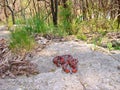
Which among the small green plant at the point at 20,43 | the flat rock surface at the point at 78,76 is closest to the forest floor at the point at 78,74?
the flat rock surface at the point at 78,76

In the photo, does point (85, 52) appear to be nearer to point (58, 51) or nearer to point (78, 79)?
point (58, 51)

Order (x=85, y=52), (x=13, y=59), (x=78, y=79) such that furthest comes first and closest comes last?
(x=85, y=52) → (x=13, y=59) → (x=78, y=79)

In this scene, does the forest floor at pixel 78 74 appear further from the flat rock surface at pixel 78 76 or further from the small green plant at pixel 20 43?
the small green plant at pixel 20 43

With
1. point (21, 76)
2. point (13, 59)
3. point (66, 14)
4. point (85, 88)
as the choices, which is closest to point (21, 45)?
point (13, 59)

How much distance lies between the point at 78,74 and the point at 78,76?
1.8 inches

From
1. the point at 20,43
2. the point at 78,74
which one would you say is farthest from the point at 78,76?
the point at 20,43

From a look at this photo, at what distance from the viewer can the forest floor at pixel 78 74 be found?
2.39 m

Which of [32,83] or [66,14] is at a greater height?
[66,14]

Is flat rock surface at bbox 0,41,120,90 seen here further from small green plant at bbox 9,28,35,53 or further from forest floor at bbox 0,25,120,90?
small green plant at bbox 9,28,35,53

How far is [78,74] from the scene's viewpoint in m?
2.62

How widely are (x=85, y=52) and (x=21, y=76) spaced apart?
0.91m

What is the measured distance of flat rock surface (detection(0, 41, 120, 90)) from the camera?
7.84ft

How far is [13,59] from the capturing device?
2918 mm

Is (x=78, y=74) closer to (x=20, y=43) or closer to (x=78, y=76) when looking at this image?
(x=78, y=76)
